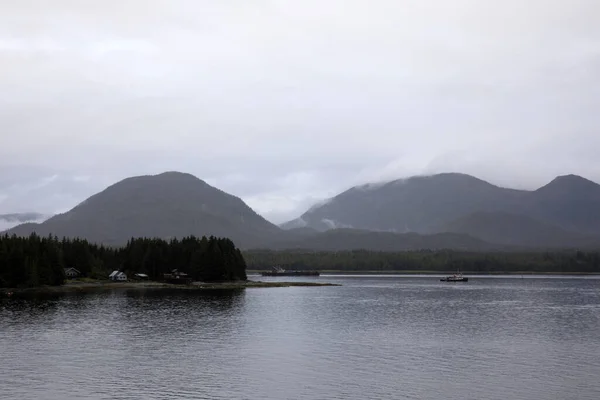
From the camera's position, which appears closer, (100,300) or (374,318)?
(374,318)

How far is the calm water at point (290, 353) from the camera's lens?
181 ft

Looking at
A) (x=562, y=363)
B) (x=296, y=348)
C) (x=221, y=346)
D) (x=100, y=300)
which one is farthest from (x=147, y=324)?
(x=562, y=363)

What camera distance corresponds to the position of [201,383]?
188ft

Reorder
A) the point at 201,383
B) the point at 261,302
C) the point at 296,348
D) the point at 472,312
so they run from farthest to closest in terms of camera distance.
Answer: the point at 261,302, the point at 472,312, the point at 296,348, the point at 201,383

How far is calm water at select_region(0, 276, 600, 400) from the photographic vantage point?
181 ft

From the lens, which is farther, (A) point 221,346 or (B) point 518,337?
(B) point 518,337

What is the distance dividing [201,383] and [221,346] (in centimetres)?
2139

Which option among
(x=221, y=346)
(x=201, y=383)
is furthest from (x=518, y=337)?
(x=201, y=383)

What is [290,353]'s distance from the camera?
243 feet

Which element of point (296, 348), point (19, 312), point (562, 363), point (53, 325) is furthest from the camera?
point (19, 312)

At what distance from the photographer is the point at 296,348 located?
77875 mm

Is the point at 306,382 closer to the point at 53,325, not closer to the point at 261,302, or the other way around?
the point at 53,325

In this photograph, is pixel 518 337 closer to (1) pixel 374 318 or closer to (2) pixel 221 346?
(1) pixel 374 318

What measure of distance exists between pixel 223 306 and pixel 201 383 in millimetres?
79055
